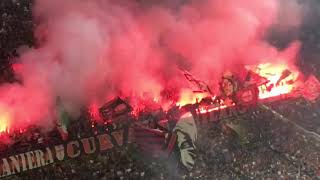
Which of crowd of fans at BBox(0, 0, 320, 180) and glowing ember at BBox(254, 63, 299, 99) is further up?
glowing ember at BBox(254, 63, 299, 99)

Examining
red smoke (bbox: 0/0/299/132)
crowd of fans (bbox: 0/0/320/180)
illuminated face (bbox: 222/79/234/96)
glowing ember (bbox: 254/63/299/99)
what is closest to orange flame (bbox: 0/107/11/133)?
red smoke (bbox: 0/0/299/132)

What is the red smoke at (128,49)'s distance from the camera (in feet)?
53.1

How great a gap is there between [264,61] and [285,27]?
3017 millimetres

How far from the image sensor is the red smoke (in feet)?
53.1

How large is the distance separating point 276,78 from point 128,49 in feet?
20.9

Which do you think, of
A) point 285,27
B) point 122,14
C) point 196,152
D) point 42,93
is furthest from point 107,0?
point 285,27

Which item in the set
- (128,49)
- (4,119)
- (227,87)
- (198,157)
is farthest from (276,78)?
(4,119)

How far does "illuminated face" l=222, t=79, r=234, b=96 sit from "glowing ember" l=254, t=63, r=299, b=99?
1258 millimetres

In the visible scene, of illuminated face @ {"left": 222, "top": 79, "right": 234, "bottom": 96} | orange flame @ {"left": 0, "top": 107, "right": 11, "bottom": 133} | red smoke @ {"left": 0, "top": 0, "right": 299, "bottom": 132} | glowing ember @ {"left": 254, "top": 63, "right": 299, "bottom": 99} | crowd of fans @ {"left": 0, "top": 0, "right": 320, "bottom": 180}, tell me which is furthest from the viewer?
glowing ember @ {"left": 254, "top": 63, "right": 299, "bottom": 99}

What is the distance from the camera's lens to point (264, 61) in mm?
21141

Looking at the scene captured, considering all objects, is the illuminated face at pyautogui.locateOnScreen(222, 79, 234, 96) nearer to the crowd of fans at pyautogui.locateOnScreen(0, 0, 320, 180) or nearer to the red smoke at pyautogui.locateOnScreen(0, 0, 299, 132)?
the red smoke at pyautogui.locateOnScreen(0, 0, 299, 132)

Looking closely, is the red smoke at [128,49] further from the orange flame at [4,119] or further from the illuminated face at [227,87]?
the illuminated face at [227,87]

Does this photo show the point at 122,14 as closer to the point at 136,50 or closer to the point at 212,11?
the point at 136,50

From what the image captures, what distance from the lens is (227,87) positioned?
19266mm
